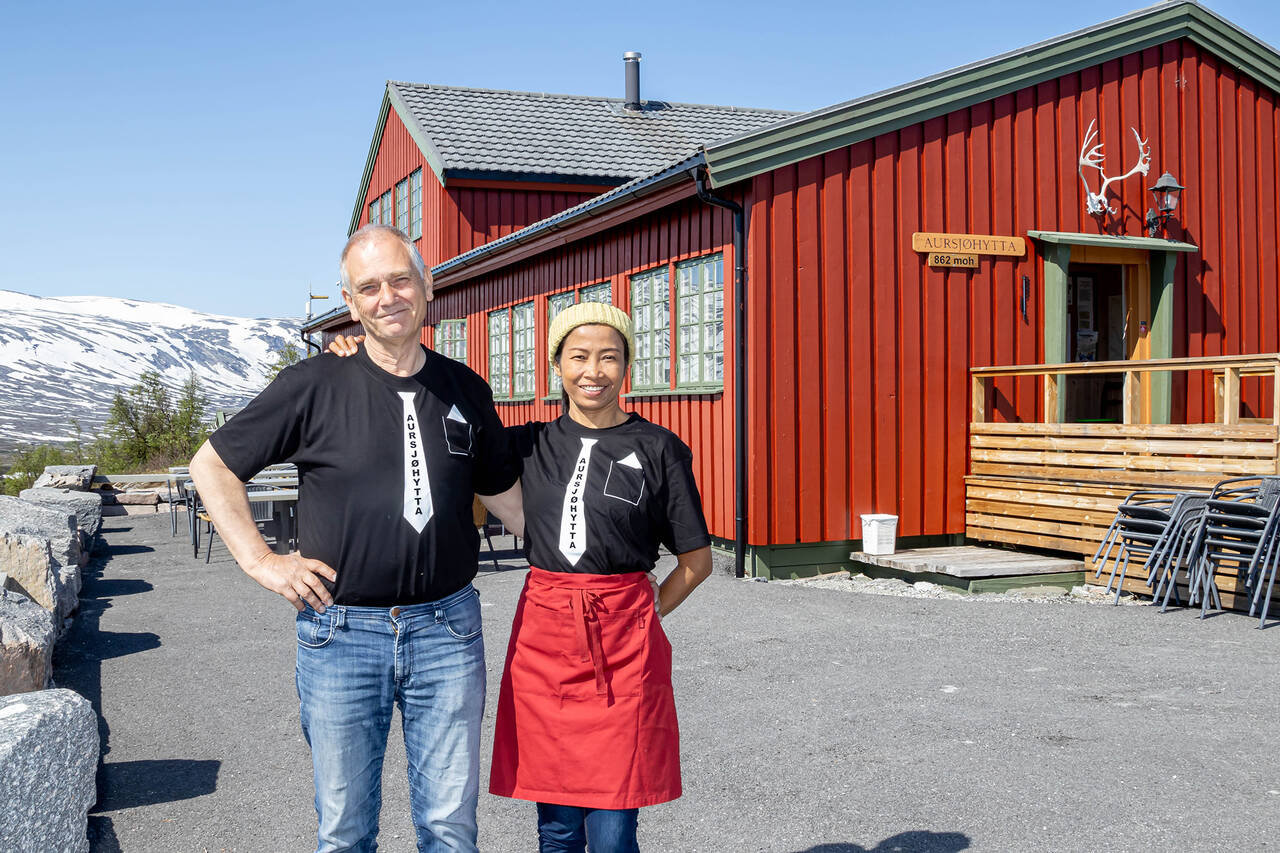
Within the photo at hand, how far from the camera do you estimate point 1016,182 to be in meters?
10.7

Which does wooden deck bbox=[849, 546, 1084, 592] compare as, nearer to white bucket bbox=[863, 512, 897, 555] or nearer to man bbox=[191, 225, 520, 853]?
white bucket bbox=[863, 512, 897, 555]

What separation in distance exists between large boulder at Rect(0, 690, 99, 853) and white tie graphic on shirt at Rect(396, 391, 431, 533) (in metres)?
1.30

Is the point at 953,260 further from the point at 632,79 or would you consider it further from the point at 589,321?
the point at 632,79

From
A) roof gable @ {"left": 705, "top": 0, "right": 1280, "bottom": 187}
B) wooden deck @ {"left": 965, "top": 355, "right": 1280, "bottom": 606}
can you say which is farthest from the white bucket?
roof gable @ {"left": 705, "top": 0, "right": 1280, "bottom": 187}

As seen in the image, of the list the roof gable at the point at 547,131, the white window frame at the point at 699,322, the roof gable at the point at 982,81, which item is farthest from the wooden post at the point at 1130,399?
the roof gable at the point at 547,131

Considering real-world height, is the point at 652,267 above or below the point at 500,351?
above

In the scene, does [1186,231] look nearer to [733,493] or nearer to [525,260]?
[733,493]

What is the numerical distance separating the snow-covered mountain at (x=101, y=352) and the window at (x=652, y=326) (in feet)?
245

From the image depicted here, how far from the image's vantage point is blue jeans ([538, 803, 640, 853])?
274cm

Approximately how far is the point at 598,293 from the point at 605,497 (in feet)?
33.1

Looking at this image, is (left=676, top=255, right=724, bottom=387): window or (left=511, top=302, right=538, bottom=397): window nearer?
(left=676, top=255, right=724, bottom=387): window

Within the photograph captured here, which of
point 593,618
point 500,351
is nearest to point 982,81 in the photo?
point 500,351

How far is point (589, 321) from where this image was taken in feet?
9.44

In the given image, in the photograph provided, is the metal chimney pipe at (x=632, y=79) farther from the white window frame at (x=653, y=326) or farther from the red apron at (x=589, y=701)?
the red apron at (x=589, y=701)
